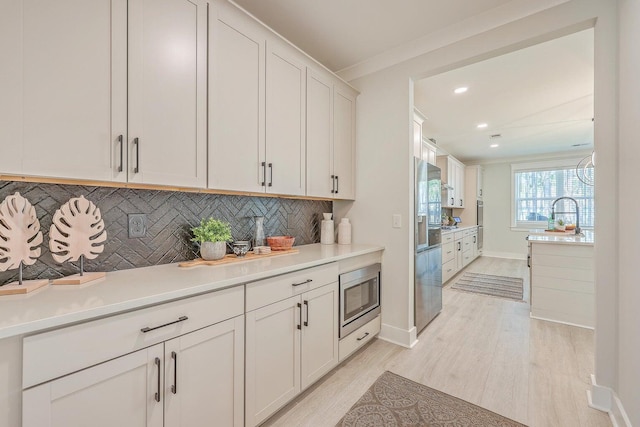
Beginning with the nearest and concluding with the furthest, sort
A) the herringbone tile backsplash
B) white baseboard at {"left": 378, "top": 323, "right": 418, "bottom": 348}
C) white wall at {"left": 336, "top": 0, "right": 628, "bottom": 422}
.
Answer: the herringbone tile backsplash, white wall at {"left": 336, "top": 0, "right": 628, "bottom": 422}, white baseboard at {"left": 378, "top": 323, "right": 418, "bottom": 348}

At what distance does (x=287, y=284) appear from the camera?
1656 millimetres

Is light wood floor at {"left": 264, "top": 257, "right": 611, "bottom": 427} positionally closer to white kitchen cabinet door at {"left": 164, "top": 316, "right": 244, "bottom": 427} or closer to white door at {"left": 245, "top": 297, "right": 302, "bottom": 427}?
white door at {"left": 245, "top": 297, "right": 302, "bottom": 427}

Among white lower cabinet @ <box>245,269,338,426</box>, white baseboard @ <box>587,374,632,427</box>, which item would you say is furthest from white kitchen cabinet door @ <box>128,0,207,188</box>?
white baseboard @ <box>587,374,632,427</box>

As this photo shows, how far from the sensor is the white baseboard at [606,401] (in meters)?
1.61

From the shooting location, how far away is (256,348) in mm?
1472

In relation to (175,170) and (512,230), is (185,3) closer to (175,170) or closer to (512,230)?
(175,170)

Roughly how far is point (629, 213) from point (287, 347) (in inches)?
81.5

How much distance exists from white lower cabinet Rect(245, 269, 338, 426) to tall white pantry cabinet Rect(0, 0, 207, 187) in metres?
0.90

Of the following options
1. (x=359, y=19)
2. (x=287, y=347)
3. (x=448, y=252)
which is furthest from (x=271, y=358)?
(x=448, y=252)

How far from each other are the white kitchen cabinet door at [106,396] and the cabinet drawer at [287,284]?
477 millimetres

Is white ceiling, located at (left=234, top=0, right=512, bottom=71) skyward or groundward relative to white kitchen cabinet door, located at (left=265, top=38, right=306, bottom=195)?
skyward

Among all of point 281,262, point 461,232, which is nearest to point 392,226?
point 281,262

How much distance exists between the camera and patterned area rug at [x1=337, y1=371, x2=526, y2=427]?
64.3 inches

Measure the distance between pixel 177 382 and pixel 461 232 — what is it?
548 centimetres
